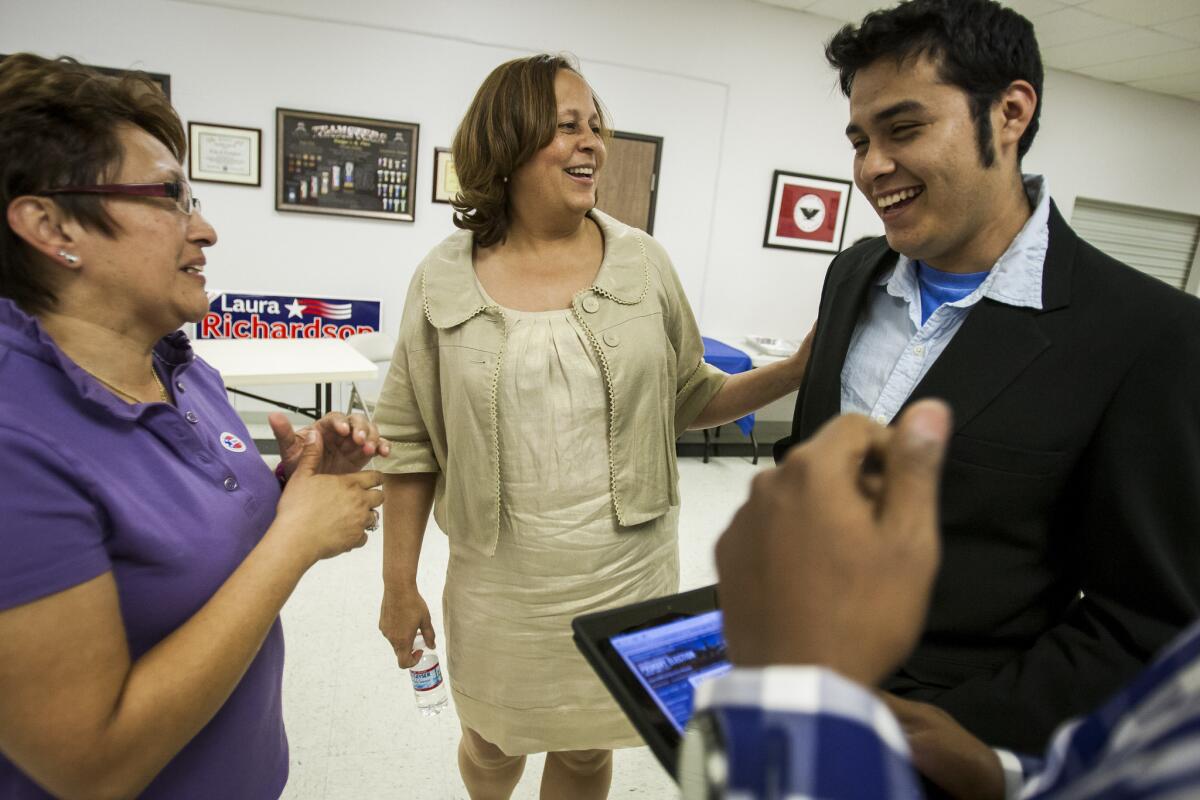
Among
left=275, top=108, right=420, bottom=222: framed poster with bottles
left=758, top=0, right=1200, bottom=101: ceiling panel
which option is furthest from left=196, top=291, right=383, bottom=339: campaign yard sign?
left=758, top=0, right=1200, bottom=101: ceiling panel

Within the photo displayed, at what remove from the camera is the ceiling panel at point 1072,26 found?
469 centimetres

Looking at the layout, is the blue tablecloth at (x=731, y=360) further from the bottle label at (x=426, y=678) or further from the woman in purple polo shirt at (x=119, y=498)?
the woman in purple polo shirt at (x=119, y=498)

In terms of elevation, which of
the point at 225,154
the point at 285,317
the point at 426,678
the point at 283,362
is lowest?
the point at 426,678

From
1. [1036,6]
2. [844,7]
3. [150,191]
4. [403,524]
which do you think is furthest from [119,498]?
[1036,6]

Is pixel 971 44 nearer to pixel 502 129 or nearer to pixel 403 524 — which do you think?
pixel 502 129

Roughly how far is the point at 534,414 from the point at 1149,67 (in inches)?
271

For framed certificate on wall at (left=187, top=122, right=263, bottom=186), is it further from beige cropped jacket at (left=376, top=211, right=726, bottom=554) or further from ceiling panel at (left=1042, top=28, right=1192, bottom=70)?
ceiling panel at (left=1042, top=28, right=1192, bottom=70)

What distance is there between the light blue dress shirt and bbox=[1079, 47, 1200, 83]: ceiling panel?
19.9 feet

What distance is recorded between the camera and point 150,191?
3.10ft

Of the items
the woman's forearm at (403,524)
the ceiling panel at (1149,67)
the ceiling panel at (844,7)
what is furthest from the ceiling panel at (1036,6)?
the woman's forearm at (403,524)

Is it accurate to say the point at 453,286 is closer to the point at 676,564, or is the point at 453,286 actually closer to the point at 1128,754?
the point at 676,564

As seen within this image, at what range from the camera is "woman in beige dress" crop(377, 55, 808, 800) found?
1.41 m

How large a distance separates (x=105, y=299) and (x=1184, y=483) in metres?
1.38

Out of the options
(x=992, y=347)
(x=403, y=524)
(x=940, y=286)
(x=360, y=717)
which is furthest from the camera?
(x=360, y=717)
